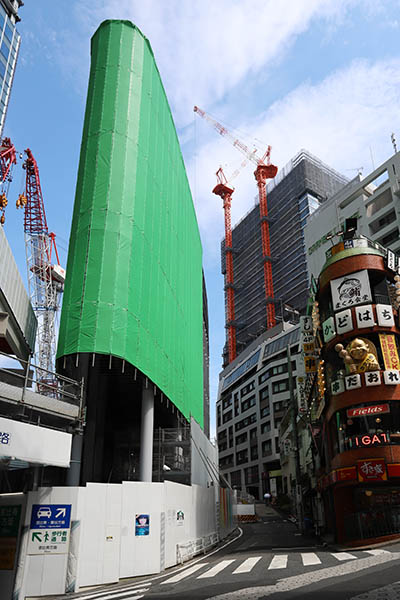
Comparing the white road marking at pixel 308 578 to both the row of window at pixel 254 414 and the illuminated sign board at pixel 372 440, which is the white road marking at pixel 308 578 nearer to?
the illuminated sign board at pixel 372 440

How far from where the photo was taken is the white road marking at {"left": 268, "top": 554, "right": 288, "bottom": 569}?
17516mm

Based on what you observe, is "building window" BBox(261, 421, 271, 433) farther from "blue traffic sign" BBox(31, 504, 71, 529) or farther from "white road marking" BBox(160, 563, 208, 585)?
"blue traffic sign" BBox(31, 504, 71, 529)

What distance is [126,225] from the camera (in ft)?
82.5

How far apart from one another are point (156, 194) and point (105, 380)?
12.5 metres

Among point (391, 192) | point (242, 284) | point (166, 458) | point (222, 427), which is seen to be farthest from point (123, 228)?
point (242, 284)

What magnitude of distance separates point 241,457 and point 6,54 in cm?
9078

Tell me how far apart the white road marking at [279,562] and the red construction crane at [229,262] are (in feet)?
409

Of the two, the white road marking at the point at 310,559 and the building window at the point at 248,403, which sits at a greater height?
the building window at the point at 248,403

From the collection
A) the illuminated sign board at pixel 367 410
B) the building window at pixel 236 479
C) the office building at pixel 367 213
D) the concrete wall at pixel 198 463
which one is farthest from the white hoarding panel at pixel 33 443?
the building window at pixel 236 479

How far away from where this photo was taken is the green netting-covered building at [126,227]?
23.0 meters

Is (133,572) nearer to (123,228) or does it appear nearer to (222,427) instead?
(123,228)

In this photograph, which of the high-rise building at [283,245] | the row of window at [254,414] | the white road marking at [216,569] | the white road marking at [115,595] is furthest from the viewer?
the high-rise building at [283,245]

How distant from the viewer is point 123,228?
24891 millimetres

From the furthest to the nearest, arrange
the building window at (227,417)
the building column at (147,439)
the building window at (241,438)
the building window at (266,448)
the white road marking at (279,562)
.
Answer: the building window at (227,417)
the building window at (241,438)
the building window at (266,448)
the building column at (147,439)
the white road marking at (279,562)
